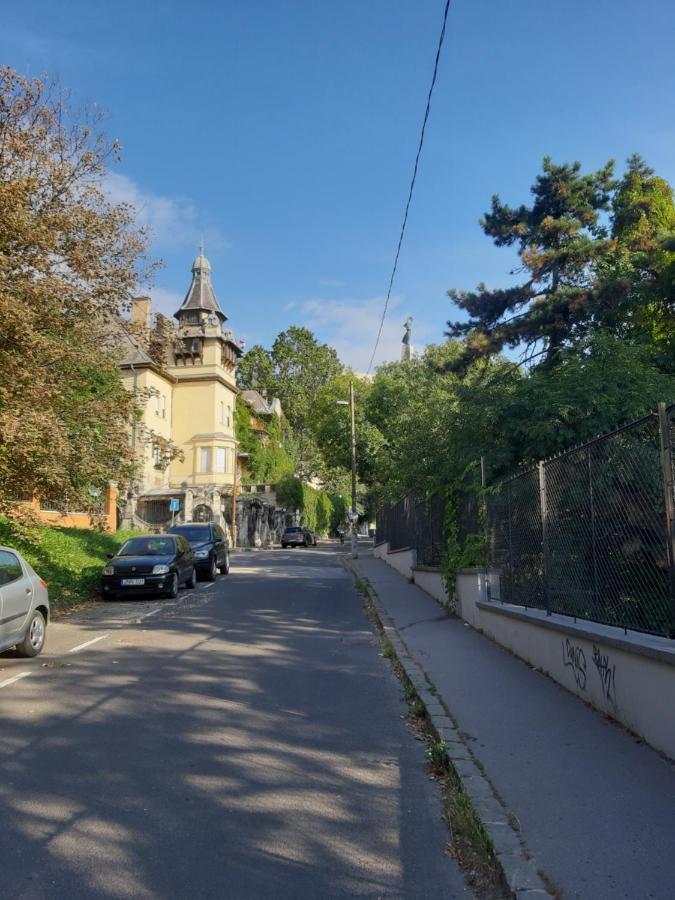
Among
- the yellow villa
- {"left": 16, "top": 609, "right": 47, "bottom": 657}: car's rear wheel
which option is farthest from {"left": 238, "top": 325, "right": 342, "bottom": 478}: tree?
{"left": 16, "top": 609, "right": 47, "bottom": 657}: car's rear wheel

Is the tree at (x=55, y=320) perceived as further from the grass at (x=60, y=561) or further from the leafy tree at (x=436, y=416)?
the leafy tree at (x=436, y=416)

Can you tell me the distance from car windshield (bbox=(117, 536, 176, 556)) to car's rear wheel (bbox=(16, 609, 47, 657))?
25.5ft

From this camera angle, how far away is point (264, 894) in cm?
344

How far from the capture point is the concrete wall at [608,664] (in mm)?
5152

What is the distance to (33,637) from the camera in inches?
375

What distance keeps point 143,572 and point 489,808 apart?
1327cm

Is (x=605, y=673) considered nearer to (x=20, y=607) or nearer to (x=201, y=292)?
(x=20, y=607)

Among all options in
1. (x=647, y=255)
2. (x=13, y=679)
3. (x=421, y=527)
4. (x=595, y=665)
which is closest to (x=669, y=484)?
(x=595, y=665)

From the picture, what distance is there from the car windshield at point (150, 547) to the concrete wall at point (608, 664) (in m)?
10.3

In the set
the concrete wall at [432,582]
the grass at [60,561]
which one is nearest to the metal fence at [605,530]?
the concrete wall at [432,582]

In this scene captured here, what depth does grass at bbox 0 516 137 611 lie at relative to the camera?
50.5 ft

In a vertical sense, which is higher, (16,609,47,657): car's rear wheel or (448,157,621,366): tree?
(448,157,621,366): tree

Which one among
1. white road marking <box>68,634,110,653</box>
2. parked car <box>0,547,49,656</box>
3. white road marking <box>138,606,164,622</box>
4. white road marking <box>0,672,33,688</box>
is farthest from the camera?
white road marking <box>138,606,164,622</box>

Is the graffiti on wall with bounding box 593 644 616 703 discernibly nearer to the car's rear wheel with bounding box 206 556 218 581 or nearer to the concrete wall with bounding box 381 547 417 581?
the concrete wall with bounding box 381 547 417 581
